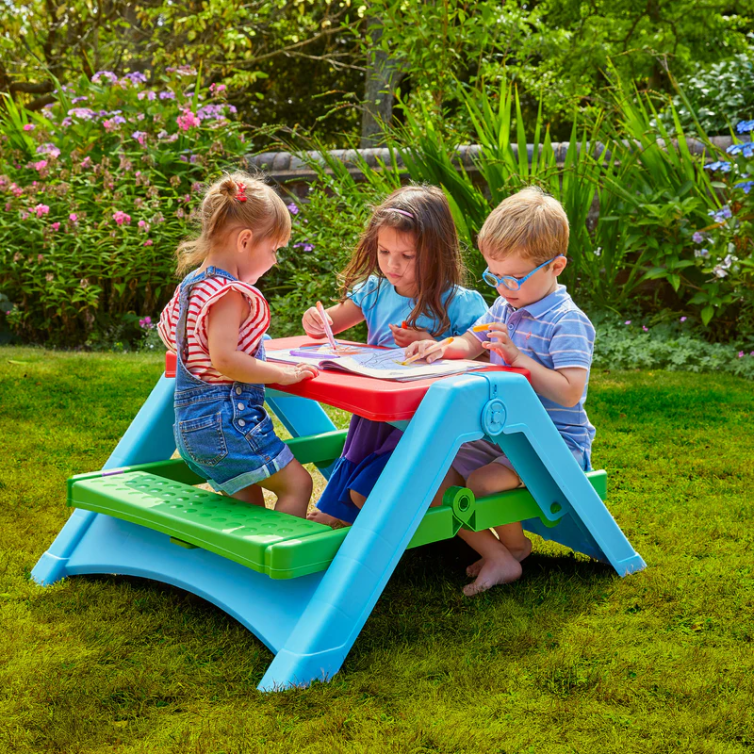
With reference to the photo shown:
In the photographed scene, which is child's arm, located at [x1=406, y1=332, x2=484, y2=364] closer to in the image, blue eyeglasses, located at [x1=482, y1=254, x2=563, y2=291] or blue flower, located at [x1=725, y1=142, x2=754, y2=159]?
blue eyeglasses, located at [x1=482, y1=254, x2=563, y2=291]

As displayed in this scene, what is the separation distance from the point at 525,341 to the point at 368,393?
0.62 m

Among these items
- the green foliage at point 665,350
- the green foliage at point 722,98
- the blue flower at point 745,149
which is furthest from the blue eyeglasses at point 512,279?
the green foliage at point 722,98

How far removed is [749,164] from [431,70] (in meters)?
2.41

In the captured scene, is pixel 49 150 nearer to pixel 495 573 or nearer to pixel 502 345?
pixel 502 345

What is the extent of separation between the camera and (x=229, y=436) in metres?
2.23

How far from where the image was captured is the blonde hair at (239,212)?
7.39ft

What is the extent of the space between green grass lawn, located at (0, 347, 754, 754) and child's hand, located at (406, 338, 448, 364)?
62 centimetres

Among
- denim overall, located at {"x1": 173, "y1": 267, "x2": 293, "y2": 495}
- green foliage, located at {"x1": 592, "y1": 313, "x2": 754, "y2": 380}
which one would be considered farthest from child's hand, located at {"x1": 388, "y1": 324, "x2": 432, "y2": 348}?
green foliage, located at {"x1": 592, "y1": 313, "x2": 754, "y2": 380}

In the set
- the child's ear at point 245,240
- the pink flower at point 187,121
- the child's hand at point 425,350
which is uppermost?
the child's ear at point 245,240

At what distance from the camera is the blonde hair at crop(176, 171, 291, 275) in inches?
88.7

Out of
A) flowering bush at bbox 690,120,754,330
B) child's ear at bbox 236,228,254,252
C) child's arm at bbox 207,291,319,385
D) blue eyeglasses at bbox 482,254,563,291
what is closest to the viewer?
child's arm at bbox 207,291,319,385

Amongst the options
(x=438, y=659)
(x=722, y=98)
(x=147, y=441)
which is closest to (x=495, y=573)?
(x=438, y=659)

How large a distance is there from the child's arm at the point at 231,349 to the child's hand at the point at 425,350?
424mm

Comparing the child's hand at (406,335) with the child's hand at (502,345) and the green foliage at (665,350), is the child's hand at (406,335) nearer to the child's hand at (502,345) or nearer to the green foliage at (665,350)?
the child's hand at (502,345)
